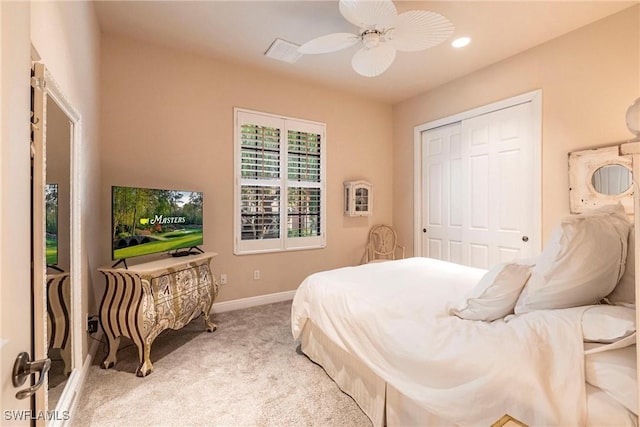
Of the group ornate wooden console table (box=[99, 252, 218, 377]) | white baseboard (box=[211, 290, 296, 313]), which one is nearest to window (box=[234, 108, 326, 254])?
white baseboard (box=[211, 290, 296, 313])

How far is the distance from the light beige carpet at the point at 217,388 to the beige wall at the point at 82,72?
398 mm

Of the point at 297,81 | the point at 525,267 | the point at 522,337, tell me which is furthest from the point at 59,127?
the point at 297,81

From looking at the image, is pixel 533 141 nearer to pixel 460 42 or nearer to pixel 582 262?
pixel 460 42

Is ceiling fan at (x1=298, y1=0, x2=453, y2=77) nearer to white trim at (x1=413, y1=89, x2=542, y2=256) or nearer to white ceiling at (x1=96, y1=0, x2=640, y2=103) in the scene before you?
white ceiling at (x1=96, y1=0, x2=640, y2=103)

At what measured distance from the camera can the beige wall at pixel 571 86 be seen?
247 centimetres

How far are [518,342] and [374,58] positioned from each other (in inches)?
83.2

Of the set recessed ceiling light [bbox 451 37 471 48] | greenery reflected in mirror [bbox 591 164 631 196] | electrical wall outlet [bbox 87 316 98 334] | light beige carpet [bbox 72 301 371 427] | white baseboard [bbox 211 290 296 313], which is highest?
recessed ceiling light [bbox 451 37 471 48]

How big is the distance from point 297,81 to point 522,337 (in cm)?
369

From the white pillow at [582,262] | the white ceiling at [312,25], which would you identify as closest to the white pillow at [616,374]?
the white pillow at [582,262]

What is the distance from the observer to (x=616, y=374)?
94 cm

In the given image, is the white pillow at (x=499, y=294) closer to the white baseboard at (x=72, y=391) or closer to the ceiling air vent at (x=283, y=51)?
the white baseboard at (x=72, y=391)

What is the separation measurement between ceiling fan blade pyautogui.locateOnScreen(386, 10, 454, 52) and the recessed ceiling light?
3.48 feet

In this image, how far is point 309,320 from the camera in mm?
2320

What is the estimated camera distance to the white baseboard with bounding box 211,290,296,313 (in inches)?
132
